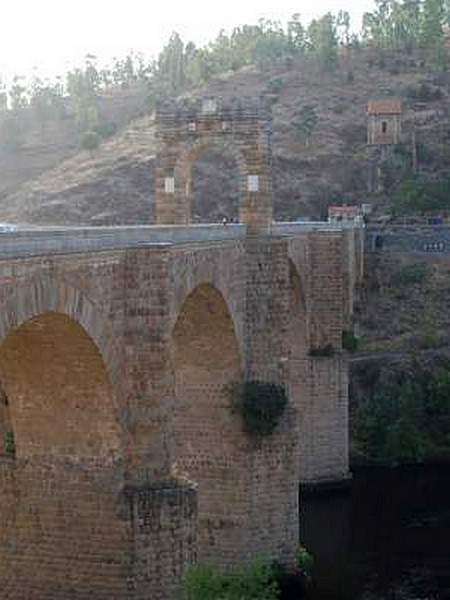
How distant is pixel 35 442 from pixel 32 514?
1266 millimetres

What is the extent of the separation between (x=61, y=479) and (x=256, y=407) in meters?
8.80

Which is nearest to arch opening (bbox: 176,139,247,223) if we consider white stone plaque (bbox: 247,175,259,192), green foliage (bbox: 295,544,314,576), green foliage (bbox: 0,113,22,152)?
green foliage (bbox: 0,113,22,152)

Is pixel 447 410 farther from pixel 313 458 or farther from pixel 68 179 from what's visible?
pixel 68 179

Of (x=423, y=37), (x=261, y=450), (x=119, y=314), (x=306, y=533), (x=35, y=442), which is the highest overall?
(x=423, y=37)

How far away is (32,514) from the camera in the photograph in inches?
759

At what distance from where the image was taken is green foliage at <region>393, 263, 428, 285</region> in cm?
4931

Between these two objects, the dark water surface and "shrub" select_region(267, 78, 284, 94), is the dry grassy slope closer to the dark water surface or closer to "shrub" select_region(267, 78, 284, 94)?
"shrub" select_region(267, 78, 284, 94)

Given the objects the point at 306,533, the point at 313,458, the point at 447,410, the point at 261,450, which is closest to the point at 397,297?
the point at 447,410

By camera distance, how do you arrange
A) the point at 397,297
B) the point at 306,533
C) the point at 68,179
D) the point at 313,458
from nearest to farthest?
the point at 306,533 < the point at 313,458 < the point at 397,297 < the point at 68,179

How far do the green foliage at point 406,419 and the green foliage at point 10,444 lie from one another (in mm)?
22863

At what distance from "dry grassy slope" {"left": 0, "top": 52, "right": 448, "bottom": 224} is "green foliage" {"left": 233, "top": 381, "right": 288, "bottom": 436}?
38800 millimetres

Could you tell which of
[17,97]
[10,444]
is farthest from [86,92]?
[10,444]

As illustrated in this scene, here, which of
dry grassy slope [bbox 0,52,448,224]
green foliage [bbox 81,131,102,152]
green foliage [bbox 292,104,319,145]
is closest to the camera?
dry grassy slope [bbox 0,52,448,224]

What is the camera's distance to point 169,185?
94.7 ft
